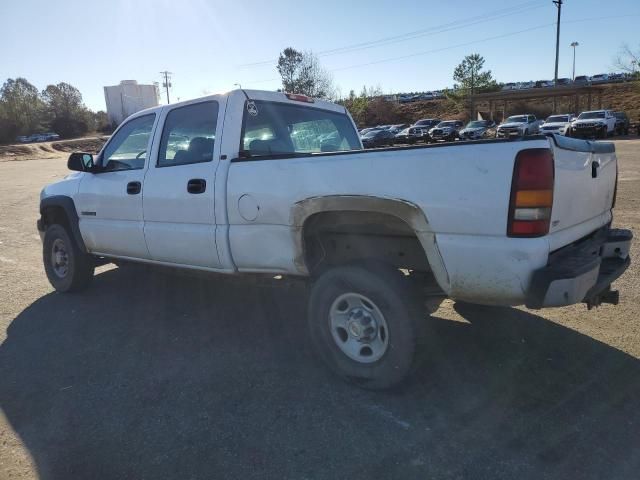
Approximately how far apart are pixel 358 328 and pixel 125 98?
100165 mm

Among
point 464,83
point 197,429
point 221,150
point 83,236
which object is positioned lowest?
point 197,429

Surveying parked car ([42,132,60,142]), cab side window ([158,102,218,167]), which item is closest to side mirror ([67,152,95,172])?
cab side window ([158,102,218,167])

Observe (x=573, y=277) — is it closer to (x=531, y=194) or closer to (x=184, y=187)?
(x=531, y=194)

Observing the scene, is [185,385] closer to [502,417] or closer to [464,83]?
[502,417]

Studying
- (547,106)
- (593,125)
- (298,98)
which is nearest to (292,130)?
(298,98)

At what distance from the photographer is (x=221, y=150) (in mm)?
3949

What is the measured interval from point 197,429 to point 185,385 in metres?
0.58

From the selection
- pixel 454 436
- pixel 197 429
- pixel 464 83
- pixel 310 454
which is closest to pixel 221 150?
pixel 197 429

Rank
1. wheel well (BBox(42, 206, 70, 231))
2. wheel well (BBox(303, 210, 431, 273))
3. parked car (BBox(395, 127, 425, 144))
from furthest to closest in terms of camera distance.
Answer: parked car (BBox(395, 127, 425, 144))
wheel well (BBox(42, 206, 70, 231))
wheel well (BBox(303, 210, 431, 273))

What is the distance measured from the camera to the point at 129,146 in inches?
198

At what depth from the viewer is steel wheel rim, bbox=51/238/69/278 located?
19.0 feet

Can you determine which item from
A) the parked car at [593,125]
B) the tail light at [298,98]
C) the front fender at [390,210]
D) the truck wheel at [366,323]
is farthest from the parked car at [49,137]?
the truck wheel at [366,323]

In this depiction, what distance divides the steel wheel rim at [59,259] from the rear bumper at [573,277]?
5116 mm

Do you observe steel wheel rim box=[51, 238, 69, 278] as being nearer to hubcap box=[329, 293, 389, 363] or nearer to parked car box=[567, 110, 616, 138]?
hubcap box=[329, 293, 389, 363]
